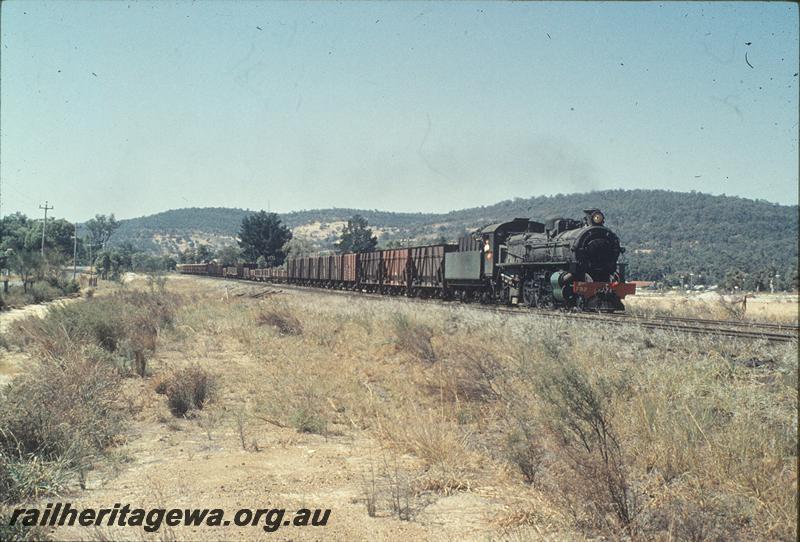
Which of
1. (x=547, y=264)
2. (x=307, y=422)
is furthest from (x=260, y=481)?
(x=547, y=264)

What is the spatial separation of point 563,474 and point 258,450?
404 centimetres

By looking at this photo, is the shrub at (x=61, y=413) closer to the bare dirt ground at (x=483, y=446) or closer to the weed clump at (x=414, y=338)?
the bare dirt ground at (x=483, y=446)

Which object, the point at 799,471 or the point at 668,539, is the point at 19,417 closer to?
the point at 668,539

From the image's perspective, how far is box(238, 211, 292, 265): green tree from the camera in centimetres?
9675

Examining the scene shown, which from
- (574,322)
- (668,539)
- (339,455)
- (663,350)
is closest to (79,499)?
(339,455)

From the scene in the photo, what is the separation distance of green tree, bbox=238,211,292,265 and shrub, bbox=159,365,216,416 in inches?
3439

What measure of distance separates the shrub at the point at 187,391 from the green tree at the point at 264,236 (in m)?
87.4

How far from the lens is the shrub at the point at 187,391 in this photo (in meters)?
10.0

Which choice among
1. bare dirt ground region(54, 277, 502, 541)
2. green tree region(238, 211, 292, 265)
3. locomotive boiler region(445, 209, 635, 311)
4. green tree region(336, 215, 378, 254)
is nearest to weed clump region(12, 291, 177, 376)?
bare dirt ground region(54, 277, 502, 541)

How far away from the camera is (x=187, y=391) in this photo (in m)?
10.2

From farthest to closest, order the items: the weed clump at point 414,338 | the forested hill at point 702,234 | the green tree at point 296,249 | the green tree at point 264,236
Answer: the green tree at point 296,249 < the green tree at point 264,236 < the forested hill at point 702,234 < the weed clump at point 414,338

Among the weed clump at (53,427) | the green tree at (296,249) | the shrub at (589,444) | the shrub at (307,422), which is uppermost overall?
the green tree at (296,249)

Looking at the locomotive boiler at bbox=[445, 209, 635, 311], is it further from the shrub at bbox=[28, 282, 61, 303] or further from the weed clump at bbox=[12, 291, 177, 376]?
the shrub at bbox=[28, 282, 61, 303]

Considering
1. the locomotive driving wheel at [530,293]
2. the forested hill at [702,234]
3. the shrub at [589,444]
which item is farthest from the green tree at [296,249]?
the shrub at [589,444]
